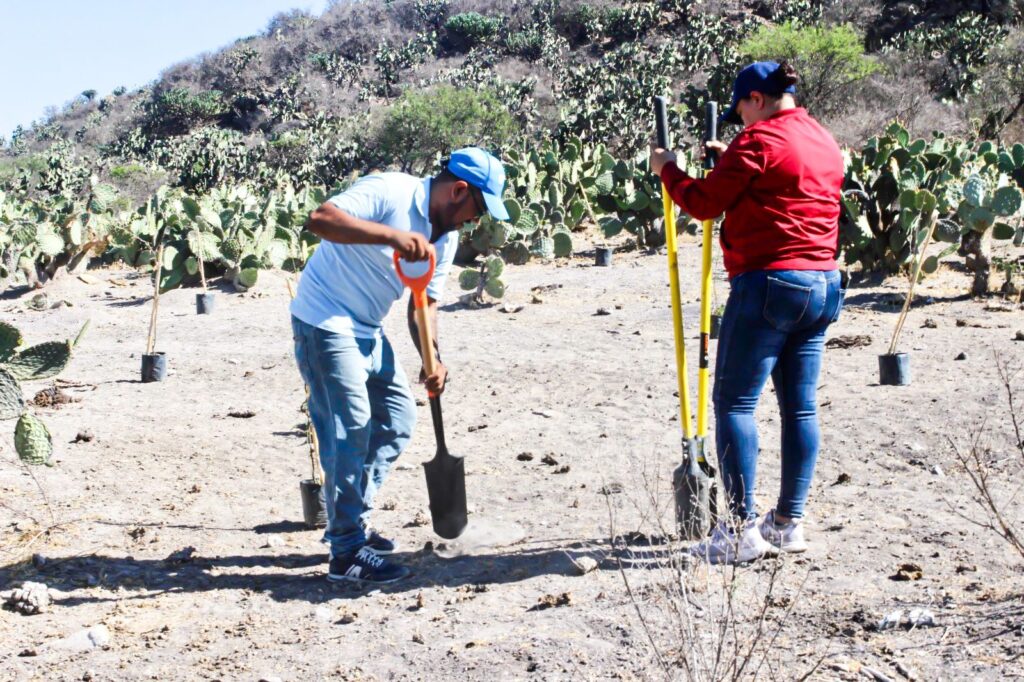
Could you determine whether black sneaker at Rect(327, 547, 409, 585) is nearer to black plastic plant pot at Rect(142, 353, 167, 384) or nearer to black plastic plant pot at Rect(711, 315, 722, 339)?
black plastic plant pot at Rect(142, 353, 167, 384)

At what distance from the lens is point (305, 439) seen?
5809mm

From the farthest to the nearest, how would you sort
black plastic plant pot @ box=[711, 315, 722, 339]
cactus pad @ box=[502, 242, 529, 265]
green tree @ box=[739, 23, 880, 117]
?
green tree @ box=[739, 23, 880, 117]
cactus pad @ box=[502, 242, 529, 265]
black plastic plant pot @ box=[711, 315, 722, 339]

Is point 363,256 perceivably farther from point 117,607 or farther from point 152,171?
point 152,171

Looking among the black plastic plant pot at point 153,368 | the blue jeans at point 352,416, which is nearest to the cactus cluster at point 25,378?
the blue jeans at point 352,416

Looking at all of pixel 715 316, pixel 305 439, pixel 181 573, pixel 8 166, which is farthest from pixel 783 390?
pixel 8 166

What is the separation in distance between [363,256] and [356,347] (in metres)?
0.28

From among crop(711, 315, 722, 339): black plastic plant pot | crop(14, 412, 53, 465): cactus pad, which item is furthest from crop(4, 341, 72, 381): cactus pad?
crop(711, 315, 722, 339): black plastic plant pot

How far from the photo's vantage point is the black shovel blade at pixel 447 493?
3.94 meters

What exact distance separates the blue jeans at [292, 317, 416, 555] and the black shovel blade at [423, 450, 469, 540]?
5.6 inches

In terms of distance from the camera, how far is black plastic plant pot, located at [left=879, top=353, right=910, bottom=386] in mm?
6000

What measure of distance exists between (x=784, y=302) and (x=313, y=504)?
1.95m

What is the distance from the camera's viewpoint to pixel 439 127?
1672 inches

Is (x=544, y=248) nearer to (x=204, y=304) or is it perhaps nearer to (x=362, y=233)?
(x=204, y=304)

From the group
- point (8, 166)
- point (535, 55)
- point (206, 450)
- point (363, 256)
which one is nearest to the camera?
point (363, 256)
